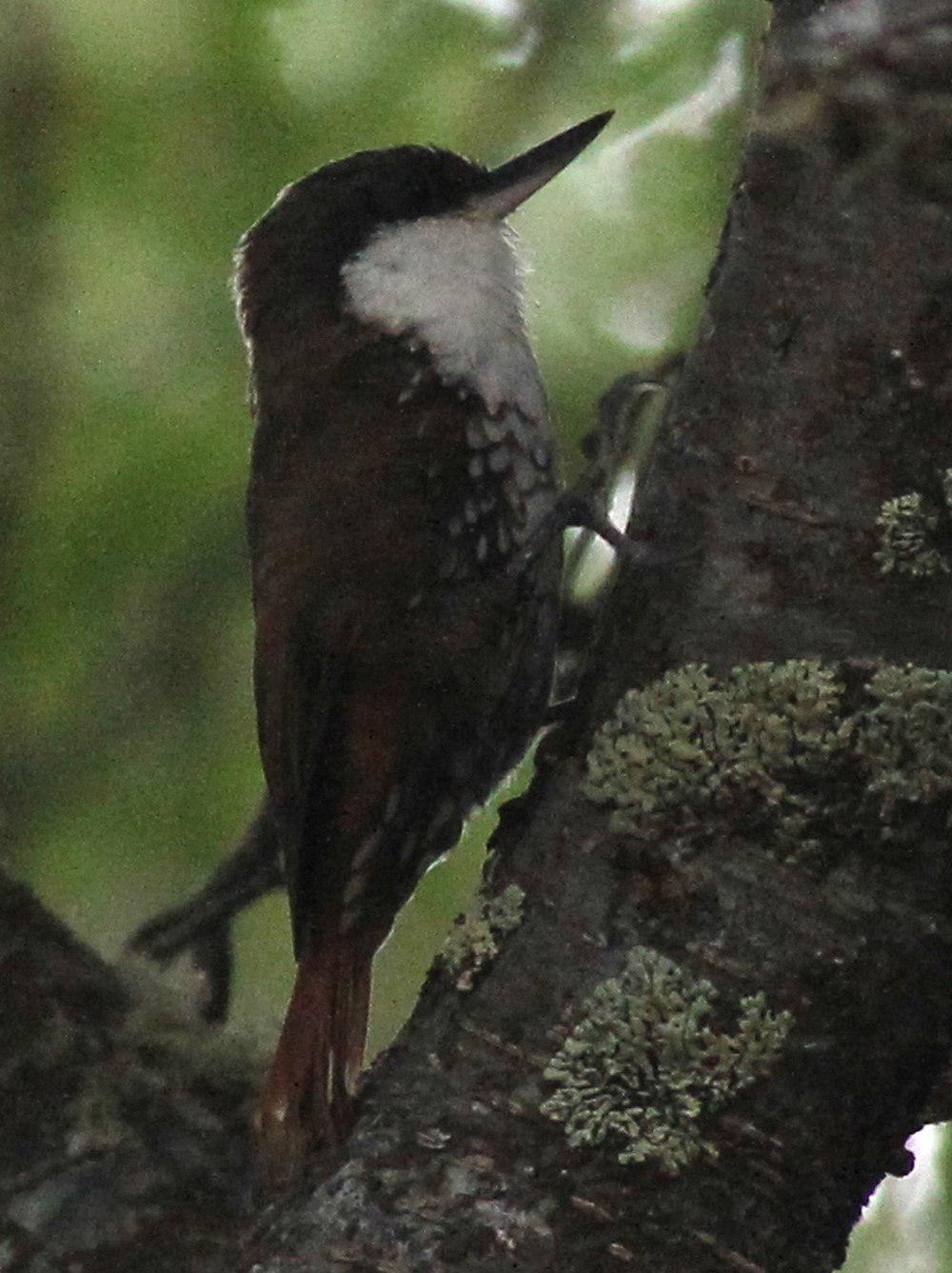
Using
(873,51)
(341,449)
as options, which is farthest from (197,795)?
(873,51)

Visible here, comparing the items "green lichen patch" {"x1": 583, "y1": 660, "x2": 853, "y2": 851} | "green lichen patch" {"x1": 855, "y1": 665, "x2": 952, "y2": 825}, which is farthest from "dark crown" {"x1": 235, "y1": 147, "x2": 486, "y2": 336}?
"green lichen patch" {"x1": 855, "y1": 665, "x2": 952, "y2": 825}

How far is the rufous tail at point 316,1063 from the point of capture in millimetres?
1697

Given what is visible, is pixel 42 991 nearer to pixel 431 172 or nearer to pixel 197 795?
pixel 197 795

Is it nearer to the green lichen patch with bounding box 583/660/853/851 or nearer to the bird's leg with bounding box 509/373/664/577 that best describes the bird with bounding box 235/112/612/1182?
the bird's leg with bounding box 509/373/664/577

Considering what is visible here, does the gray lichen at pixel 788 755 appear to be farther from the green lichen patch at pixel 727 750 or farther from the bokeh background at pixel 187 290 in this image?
the bokeh background at pixel 187 290

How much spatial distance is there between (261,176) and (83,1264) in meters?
1.48

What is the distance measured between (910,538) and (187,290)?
1445 mm

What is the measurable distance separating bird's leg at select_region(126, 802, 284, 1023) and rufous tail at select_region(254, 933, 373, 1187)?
19 cm

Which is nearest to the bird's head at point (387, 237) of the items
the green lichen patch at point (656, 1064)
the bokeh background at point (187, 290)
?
the bokeh background at point (187, 290)

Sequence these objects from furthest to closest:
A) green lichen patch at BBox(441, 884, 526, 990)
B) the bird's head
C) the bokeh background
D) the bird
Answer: the bokeh background
the bird's head
the bird
green lichen patch at BBox(441, 884, 526, 990)

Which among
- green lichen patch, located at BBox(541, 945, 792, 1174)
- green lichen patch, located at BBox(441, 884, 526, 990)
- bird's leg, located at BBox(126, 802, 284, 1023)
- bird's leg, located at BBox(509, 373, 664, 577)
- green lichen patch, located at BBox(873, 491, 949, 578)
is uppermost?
bird's leg, located at BBox(509, 373, 664, 577)

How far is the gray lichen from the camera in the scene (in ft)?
5.23

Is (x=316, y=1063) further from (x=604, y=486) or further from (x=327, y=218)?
(x=327, y=218)

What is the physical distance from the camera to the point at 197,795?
9.39ft
